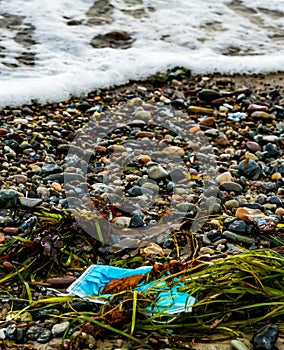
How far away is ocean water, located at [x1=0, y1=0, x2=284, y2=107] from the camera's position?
580cm

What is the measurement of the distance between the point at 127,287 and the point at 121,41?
456 cm

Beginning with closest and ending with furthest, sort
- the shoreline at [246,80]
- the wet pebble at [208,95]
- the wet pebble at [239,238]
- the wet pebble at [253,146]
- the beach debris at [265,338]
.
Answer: the beach debris at [265,338] → the wet pebble at [239,238] → the wet pebble at [253,146] → the wet pebble at [208,95] → the shoreline at [246,80]

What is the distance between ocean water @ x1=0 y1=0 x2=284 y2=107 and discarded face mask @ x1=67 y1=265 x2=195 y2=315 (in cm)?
263

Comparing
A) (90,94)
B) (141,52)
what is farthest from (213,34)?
(90,94)

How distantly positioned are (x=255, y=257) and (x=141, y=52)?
3.99 meters

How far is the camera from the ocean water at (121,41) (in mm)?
5805

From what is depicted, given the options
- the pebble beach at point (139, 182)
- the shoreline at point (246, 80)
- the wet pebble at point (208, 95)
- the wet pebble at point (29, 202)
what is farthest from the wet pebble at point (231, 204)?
the shoreline at point (246, 80)

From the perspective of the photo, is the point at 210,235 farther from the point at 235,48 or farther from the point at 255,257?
the point at 235,48

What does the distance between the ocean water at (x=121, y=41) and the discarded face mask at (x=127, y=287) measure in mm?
Result: 2627

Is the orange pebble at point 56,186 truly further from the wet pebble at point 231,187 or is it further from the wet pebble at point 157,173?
the wet pebble at point 231,187

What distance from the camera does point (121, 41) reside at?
6844 millimetres

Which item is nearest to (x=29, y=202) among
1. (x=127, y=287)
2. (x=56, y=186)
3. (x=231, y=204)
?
(x=56, y=186)

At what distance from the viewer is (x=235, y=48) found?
6902mm

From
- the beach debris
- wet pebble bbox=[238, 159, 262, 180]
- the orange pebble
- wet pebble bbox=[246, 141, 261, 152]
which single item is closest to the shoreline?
wet pebble bbox=[246, 141, 261, 152]
